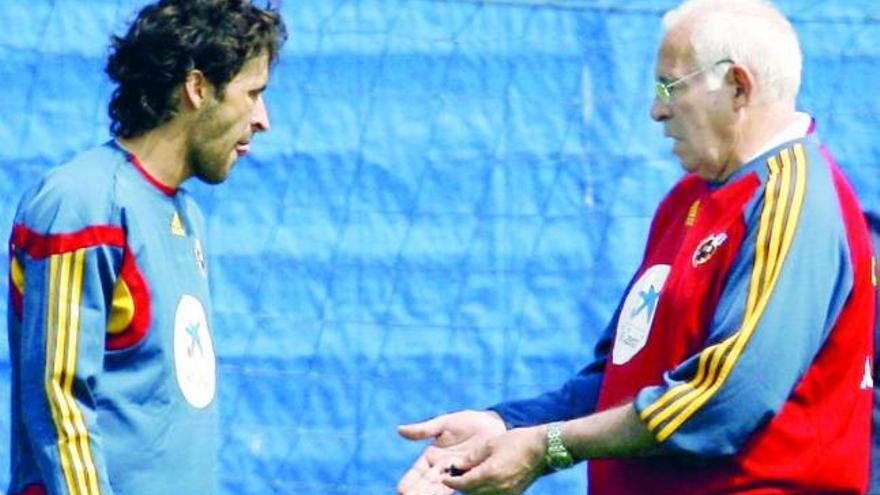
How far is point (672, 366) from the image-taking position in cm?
389

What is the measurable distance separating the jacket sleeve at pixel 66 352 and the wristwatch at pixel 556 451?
30.7 inches

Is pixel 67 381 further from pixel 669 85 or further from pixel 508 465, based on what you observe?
pixel 669 85

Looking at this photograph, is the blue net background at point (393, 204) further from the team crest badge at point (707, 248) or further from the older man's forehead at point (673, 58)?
the team crest badge at point (707, 248)

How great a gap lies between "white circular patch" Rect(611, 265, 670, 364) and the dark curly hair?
0.89 meters

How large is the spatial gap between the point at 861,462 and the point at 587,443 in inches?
19.2

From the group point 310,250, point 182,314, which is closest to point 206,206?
point 310,250

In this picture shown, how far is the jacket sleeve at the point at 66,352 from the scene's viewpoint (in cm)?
387

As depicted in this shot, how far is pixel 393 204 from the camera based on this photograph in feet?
18.6

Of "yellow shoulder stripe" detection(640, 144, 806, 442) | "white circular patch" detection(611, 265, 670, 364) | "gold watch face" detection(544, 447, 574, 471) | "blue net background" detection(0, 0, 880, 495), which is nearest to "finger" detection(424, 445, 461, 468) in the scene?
"gold watch face" detection(544, 447, 574, 471)

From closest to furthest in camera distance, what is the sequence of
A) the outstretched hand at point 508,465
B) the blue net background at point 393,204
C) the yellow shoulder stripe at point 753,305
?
the yellow shoulder stripe at point 753,305, the outstretched hand at point 508,465, the blue net background at point 393,204

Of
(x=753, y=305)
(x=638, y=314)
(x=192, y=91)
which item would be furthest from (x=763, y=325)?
(x=192, y=91)

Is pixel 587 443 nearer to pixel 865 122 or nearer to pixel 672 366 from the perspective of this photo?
pixel 672 366

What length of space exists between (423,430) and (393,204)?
154cm

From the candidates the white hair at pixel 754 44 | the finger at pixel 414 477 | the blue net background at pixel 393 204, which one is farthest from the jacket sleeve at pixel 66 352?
the blue net background at pixel 393 204
